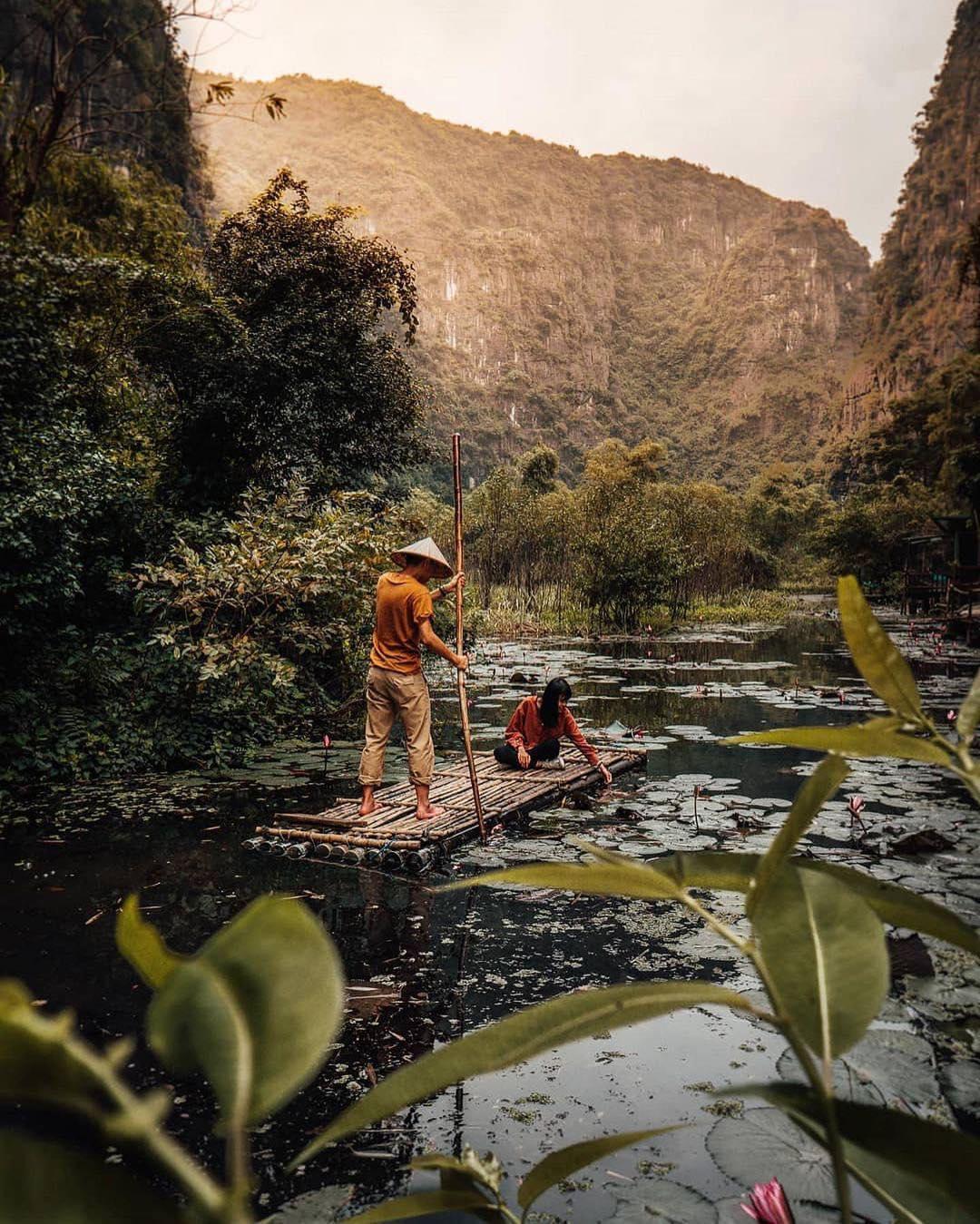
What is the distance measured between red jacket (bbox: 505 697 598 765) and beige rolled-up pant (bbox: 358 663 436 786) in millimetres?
1502

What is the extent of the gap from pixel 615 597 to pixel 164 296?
17.2m

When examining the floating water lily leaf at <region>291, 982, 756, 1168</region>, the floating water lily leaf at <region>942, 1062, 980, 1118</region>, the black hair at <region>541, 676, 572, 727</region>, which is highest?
the floating water lily leaf at <region>291, 982, 756, 1168</region>

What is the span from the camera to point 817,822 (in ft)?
20.5

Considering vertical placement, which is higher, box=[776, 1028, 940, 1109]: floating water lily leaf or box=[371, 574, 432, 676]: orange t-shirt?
box=[371, 574, 432, 676]: orange t-shirt

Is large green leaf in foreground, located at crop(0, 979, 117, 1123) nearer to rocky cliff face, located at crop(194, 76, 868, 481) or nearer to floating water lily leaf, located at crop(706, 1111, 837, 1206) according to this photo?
floating water lily leaf, located at crop(706, 1111, 837, 1206)

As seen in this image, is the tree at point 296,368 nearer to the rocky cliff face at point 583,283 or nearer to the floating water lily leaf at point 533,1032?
the floating water lily leaf at point 533,1032

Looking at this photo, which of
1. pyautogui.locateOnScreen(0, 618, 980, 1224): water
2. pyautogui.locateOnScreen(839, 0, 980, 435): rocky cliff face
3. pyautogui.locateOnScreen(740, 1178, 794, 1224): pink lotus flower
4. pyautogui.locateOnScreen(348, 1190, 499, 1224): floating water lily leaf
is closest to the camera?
pyautogui.locateOnScreen(348, 1190, 499, 1224): floating water lily leaf

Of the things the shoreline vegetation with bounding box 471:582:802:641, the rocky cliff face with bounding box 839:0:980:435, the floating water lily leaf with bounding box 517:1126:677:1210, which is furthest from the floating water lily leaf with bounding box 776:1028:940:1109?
the rocky cliff face with bounding box 839:0:980:435

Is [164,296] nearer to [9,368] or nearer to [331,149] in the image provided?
[9,368]

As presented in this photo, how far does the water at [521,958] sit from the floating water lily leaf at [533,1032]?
73cm

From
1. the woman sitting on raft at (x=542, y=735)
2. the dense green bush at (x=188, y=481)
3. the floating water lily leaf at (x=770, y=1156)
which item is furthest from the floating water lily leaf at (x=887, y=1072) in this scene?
the dense green bush at (x=188, y=481)

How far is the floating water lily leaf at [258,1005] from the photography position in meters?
0.27

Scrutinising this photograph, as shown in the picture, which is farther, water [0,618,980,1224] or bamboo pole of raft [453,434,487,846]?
bamboo pole of raft [453,434,487,846]

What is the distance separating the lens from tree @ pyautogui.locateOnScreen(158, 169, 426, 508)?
10.4m
